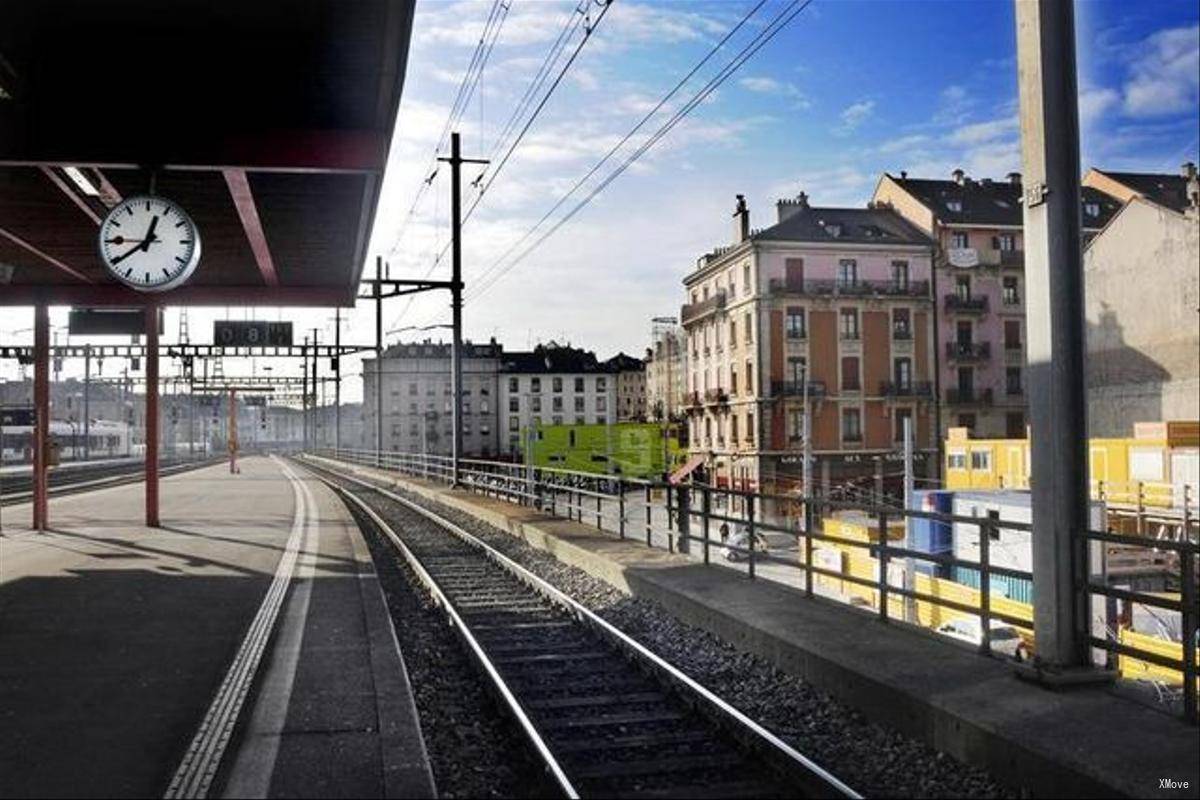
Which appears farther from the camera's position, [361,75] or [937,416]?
[937,416]

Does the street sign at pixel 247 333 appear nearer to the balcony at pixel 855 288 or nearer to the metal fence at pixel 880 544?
the metal fence at pixel 880 544

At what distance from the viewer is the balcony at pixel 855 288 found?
14.4m

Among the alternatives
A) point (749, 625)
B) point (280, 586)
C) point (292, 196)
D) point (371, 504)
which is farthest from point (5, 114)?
point (371, 504)

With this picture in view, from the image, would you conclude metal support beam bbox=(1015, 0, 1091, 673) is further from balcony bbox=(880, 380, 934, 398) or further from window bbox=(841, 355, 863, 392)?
window bbox=(841, 355, 863, 392)

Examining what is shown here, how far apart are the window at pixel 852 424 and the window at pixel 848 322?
1.64 m

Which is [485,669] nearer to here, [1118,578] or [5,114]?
[1118,578]

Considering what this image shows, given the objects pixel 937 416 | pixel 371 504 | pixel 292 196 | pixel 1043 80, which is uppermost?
pixel 292 196

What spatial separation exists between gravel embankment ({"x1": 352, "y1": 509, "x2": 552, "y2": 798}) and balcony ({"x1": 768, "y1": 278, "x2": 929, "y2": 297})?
25.6ft

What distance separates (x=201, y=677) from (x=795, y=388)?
11.1 metres

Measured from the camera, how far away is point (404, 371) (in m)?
110

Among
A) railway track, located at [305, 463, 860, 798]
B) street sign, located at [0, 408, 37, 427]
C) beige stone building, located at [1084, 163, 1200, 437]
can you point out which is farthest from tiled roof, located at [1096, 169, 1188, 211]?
street sign, located at [0, 408, 37, 427]

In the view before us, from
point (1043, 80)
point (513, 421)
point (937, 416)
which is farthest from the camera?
point (513, 421)

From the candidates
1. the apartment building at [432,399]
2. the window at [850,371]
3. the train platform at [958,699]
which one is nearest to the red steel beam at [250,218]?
the train platform at [958,699]

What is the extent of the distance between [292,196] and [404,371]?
99.4 m
